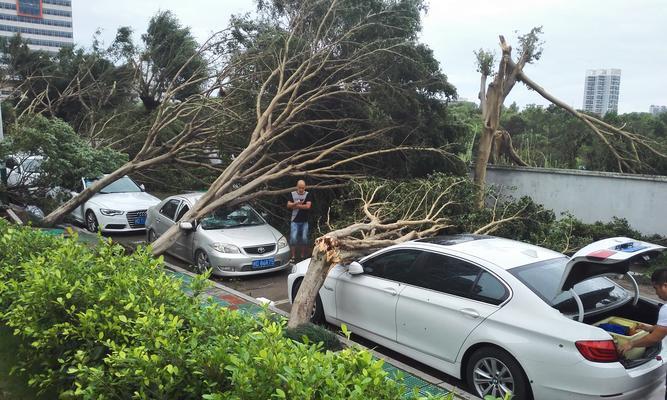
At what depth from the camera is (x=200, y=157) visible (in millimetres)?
12969

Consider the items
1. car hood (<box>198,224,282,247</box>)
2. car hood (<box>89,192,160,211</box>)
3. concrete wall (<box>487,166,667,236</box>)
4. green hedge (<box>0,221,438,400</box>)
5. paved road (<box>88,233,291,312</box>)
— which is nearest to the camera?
green hedge (<box>0,221,438,400</box>)

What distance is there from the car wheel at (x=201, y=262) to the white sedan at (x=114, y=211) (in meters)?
3.71

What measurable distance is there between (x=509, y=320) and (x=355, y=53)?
842cm

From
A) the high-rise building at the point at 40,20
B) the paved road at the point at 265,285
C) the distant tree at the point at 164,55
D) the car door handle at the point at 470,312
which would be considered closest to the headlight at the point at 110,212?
the paved road at the point at 265,285

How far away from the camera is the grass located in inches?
149

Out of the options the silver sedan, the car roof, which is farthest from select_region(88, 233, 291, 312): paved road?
the car roof

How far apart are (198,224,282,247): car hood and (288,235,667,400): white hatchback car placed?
345cm

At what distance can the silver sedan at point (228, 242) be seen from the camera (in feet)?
28.1

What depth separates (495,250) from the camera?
4.99 meters

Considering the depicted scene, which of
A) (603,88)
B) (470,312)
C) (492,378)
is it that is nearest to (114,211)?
(470,312)

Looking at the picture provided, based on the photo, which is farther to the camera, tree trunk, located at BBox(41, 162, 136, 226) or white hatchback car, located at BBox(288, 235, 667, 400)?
tree trunk, located at BBox(41, 162, 136, 226)

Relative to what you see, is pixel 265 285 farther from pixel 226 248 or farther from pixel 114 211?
pixel 114 211

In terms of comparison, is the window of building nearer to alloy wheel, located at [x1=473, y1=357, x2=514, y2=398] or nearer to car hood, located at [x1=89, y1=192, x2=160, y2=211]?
car hood, located at [x1=89, y1=192, x2=160, y2=211]

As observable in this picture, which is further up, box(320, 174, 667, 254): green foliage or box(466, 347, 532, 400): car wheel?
box(320, 174, 667, 254): green foliage
